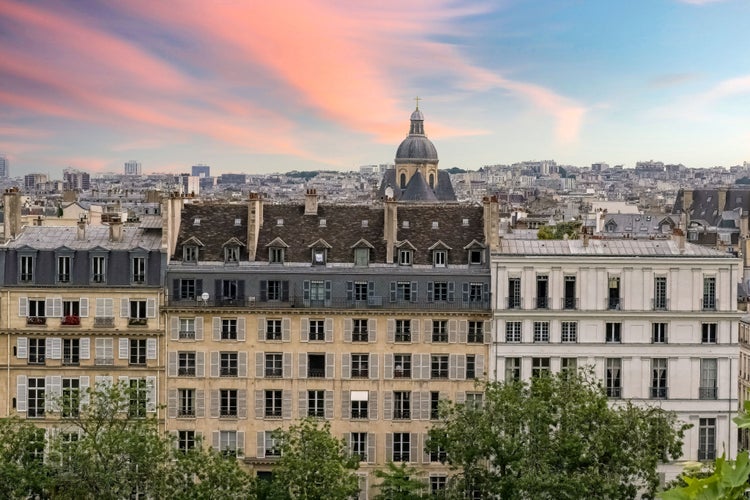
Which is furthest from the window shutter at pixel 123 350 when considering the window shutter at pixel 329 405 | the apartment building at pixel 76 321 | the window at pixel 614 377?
the window at pixel 614 377

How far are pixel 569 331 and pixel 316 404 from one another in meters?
13.7

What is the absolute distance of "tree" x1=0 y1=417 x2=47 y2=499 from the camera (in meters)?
52.2

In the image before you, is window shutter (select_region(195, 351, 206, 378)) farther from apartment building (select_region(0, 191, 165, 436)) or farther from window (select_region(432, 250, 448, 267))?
window (select_region(432, 250, 448, 267))

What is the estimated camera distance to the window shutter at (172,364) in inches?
2530

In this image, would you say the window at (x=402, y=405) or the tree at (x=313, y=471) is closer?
the tree at (x=313, y=471)

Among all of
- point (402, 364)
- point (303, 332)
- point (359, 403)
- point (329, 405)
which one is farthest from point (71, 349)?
point (402, 364)

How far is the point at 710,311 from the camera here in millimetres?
64688

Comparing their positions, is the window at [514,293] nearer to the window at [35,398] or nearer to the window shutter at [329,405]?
the window shutter at [329,405]

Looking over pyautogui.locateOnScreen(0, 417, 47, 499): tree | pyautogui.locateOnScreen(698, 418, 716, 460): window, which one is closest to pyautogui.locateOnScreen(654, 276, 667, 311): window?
pyautogui.locateOnScreen(698, 418, 716, 460): window

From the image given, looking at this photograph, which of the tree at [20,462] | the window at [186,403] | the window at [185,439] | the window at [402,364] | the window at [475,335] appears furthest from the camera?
the window at [402,364]

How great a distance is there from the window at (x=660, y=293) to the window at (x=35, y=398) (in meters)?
32.1

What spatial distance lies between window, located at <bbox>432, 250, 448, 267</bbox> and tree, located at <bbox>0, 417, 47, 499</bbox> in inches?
→ 864

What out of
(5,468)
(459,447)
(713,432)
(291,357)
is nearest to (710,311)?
(713,432)

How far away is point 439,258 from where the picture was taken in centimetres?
6581
